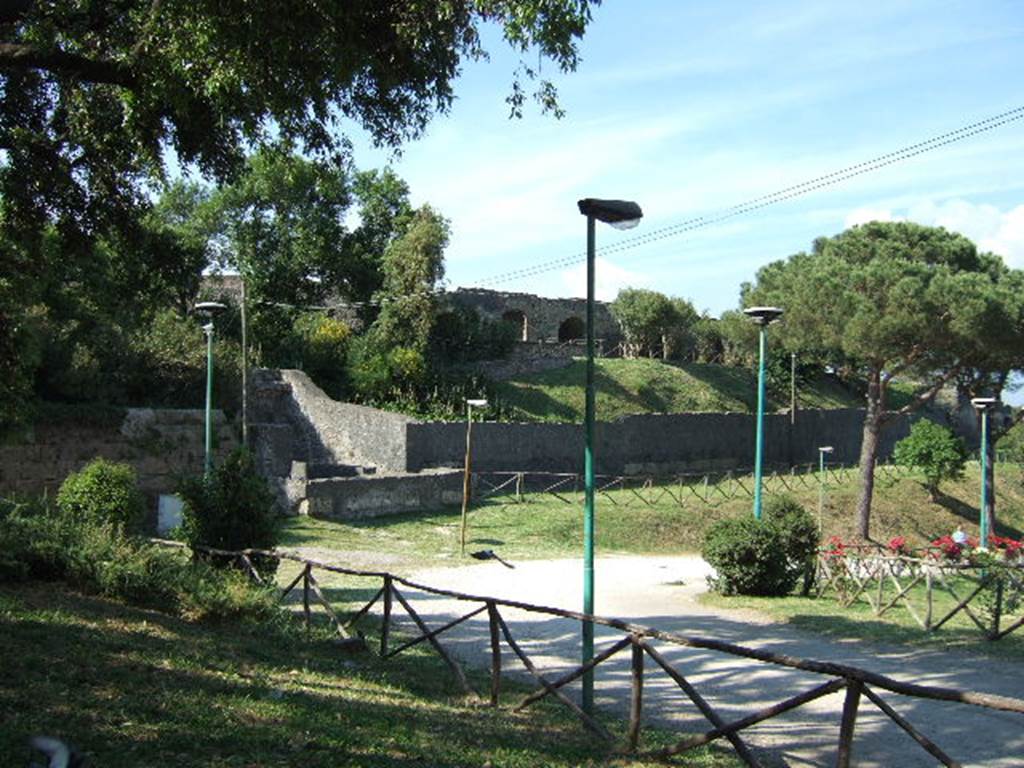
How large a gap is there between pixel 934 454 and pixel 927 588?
19.0 metres

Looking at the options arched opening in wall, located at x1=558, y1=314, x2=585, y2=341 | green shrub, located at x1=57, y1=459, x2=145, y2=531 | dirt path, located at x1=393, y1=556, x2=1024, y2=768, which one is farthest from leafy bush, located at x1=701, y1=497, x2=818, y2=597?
arched opening in wall, located at x1=558, y1=314, x2=585, y2=341

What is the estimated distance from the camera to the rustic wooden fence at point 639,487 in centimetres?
2569

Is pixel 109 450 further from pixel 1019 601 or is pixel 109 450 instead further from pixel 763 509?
pixel 1019 601

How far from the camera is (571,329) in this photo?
42062 millimetres

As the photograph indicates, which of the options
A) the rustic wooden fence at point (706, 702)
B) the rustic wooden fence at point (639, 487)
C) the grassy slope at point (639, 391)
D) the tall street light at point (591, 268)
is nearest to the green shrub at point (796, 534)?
the rustic wooden fence at point (706, 702)

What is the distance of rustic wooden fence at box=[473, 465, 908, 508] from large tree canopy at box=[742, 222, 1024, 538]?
4.05m

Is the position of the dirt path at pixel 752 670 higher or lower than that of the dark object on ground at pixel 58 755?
lower

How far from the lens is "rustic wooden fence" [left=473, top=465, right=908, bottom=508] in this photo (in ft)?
84.3

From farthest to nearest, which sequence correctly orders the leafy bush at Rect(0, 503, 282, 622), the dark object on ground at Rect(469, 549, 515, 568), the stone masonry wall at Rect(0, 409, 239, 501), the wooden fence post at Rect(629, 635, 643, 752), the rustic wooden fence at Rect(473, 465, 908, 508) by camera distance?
the rustic wooden fence at Rect(473, 465, 908, 508)
the stone masonry wall at Rect(0, 409, 239, 501)
the dark object on ground at Rect(469, 549, 515, 568)
the leafy bush at Rect(0, 503, 282, 622)
the wooden fence post at Rect(629, 635, 643, 752)

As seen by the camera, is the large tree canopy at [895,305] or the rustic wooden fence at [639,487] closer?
the large tree canopy at [895,305]

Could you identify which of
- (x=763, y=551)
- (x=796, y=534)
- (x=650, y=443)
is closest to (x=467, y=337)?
(x=650, y=443)

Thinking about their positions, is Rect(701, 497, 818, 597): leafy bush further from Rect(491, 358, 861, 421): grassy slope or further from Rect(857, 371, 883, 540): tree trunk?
Rect(491, 358, 861, 421): grassy slope

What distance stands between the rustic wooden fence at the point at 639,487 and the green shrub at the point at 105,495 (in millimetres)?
10650

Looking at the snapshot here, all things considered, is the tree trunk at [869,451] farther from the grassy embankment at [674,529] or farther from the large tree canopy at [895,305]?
the grassy embankment at [674,529]
